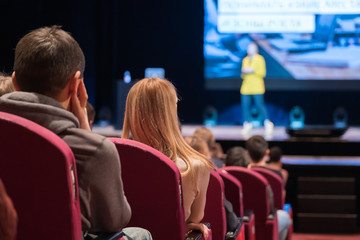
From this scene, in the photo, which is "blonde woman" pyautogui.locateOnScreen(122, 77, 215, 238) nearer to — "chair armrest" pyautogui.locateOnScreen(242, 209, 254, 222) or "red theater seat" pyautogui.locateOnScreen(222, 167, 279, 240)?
"chair armrest" pyautogui.locateOnScreen(242, 209, 254, 222)

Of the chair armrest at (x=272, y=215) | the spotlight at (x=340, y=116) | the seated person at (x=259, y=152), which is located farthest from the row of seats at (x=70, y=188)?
the spotlight at (x=340, y=116)

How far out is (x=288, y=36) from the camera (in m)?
9.46

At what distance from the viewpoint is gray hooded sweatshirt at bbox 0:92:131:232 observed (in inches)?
51.0

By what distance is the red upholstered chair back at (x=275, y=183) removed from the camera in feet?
12.4

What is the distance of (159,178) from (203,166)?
37 centimetres

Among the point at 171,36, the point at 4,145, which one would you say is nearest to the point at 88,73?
the point at 171,36

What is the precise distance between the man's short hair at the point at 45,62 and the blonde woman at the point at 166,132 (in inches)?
24.9

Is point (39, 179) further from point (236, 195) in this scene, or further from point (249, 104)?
point (249, 104)

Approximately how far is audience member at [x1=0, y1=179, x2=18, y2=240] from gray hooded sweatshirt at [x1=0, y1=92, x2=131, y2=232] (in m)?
0.21

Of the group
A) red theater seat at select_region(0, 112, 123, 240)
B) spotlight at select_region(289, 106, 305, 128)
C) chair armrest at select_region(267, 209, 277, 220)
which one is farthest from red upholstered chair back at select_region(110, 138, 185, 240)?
spotlight at select_region(289, 106, 305, 128)

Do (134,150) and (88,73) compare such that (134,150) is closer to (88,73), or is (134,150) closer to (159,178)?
(159,178)

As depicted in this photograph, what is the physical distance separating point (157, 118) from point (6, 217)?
0.95m

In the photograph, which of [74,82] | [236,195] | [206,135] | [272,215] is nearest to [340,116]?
[206,135]

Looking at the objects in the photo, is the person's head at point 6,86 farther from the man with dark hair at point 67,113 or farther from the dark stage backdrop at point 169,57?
the dark stage backdrop at point 169,57
